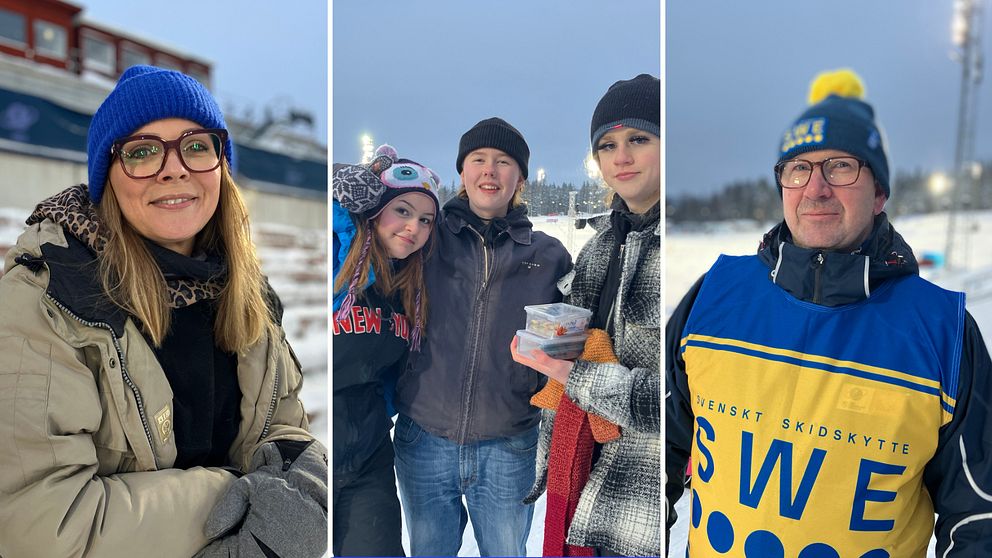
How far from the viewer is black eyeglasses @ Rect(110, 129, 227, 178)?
1227mm

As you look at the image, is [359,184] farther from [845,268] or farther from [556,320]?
[845,268]

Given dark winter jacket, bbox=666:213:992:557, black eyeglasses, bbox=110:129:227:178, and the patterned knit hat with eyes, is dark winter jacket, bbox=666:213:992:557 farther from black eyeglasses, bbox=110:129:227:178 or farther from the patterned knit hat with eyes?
black eyeglasses, bbox=110:129:227:178

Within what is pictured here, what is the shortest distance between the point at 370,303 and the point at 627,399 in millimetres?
658

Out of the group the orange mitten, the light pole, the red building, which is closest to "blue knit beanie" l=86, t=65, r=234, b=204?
the orange mitten

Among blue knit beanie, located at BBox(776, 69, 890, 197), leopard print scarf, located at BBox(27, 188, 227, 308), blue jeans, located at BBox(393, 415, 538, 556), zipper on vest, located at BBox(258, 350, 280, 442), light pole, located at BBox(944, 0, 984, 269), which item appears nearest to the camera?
leopard print scarf, located at BBox(27, 188, 227, 308)

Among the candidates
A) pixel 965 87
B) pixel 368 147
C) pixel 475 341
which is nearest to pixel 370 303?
pixel 475 341

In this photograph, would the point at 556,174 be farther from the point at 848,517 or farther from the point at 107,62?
the point at 107,62

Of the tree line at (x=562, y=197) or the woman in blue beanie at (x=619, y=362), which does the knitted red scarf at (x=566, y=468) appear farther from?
the tree line at (x=562, y=197)

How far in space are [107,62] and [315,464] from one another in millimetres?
11101

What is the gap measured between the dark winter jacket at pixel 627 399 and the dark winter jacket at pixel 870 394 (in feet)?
0.43

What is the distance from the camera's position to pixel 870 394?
1239mm

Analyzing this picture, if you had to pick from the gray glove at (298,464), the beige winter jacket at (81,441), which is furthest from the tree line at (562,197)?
the beige winter jacket at (81,441)

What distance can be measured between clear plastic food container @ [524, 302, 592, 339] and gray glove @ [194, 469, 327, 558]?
0.67 metres

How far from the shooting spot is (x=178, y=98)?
1.24m
